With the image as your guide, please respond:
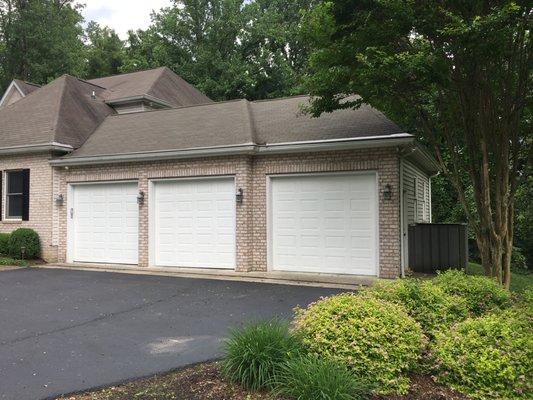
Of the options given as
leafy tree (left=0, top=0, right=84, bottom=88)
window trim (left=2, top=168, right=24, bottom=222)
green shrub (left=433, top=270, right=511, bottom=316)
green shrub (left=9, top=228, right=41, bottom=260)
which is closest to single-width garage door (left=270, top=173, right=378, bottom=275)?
green shrub (left=433, top=270, right=511, bottom=316)

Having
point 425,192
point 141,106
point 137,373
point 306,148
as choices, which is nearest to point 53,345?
point 137,373

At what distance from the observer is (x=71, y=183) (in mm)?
14023

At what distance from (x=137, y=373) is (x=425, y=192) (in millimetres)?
13464

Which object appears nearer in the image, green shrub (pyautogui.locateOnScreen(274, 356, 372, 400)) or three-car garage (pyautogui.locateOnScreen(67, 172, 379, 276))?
green shrub (pyautogui.locateOnScreen(274, 356, 372, 400))

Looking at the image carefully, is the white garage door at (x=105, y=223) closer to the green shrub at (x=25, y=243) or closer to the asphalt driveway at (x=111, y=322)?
the green shrub at (x=25, y=243)

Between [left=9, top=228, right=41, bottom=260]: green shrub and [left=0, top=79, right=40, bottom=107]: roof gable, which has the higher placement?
[left=0, top=79, right=40, bottom=107]: roof gable

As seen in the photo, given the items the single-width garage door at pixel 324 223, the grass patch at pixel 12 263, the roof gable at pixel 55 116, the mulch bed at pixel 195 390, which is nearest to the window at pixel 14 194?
the roof gable at pixel 55 116

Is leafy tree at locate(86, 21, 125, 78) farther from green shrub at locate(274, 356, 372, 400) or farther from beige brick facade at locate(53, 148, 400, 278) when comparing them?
green shrub at locate(274, 356, 372, 400)

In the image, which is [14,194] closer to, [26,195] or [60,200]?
[26,195]

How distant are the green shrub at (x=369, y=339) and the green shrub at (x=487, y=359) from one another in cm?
25

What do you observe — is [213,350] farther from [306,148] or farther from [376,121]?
[376,121]

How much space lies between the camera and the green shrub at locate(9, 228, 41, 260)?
554 inches

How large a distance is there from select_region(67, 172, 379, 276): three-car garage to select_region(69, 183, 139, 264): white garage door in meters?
Result: 0.03

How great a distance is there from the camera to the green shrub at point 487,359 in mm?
3666
